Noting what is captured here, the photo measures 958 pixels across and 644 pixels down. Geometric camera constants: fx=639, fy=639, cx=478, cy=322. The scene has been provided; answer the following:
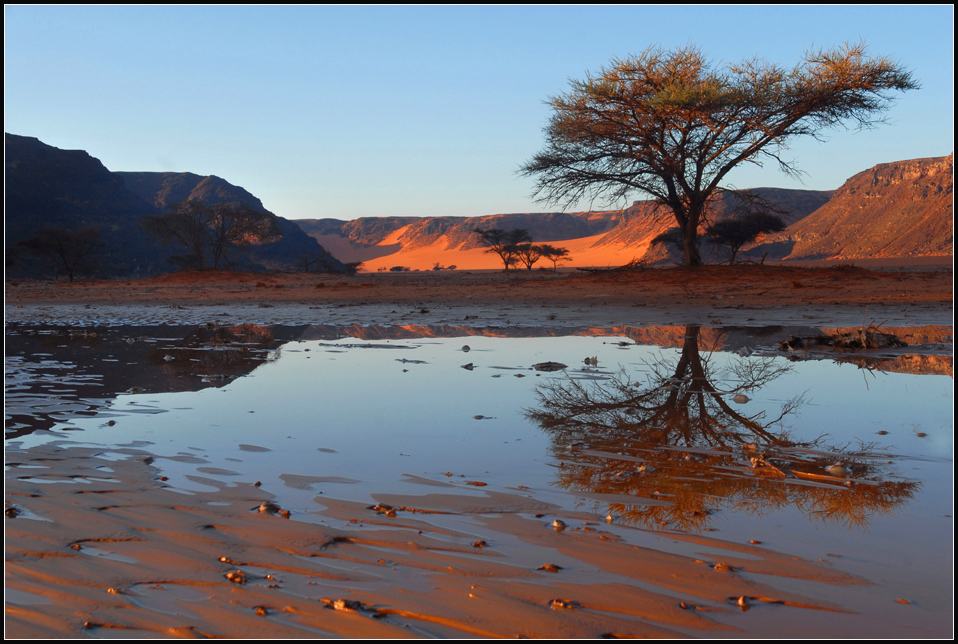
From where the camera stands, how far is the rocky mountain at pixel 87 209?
7394 cm

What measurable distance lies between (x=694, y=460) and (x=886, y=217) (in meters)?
112

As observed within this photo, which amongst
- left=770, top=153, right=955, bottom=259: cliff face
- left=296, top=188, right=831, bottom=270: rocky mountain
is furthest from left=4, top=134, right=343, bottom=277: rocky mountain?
left=770, top=153, right=955, bottom=259: cliff face

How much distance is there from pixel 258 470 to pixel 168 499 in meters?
0.43

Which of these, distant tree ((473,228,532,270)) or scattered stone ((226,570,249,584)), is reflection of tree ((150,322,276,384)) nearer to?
scattered stone ((226,570,249,584))

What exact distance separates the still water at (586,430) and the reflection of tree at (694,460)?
13 millimetres

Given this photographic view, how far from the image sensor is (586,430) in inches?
142

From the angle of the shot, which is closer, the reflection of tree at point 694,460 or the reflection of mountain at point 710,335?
the reflection of tree at point 694,460

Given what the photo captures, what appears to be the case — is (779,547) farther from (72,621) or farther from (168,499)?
(168,499)

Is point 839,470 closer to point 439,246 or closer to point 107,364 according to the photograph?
point 107,364

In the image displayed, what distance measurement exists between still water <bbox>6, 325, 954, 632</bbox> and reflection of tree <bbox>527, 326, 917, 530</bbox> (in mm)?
13

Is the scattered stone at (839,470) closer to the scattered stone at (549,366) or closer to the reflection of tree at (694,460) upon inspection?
the reflection of tree at (694,460)

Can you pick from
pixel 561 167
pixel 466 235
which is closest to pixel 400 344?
pixel 561 167

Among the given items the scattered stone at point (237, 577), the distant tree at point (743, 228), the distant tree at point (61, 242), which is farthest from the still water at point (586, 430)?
the distant tree at point (61, 242)

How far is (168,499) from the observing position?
252cm
